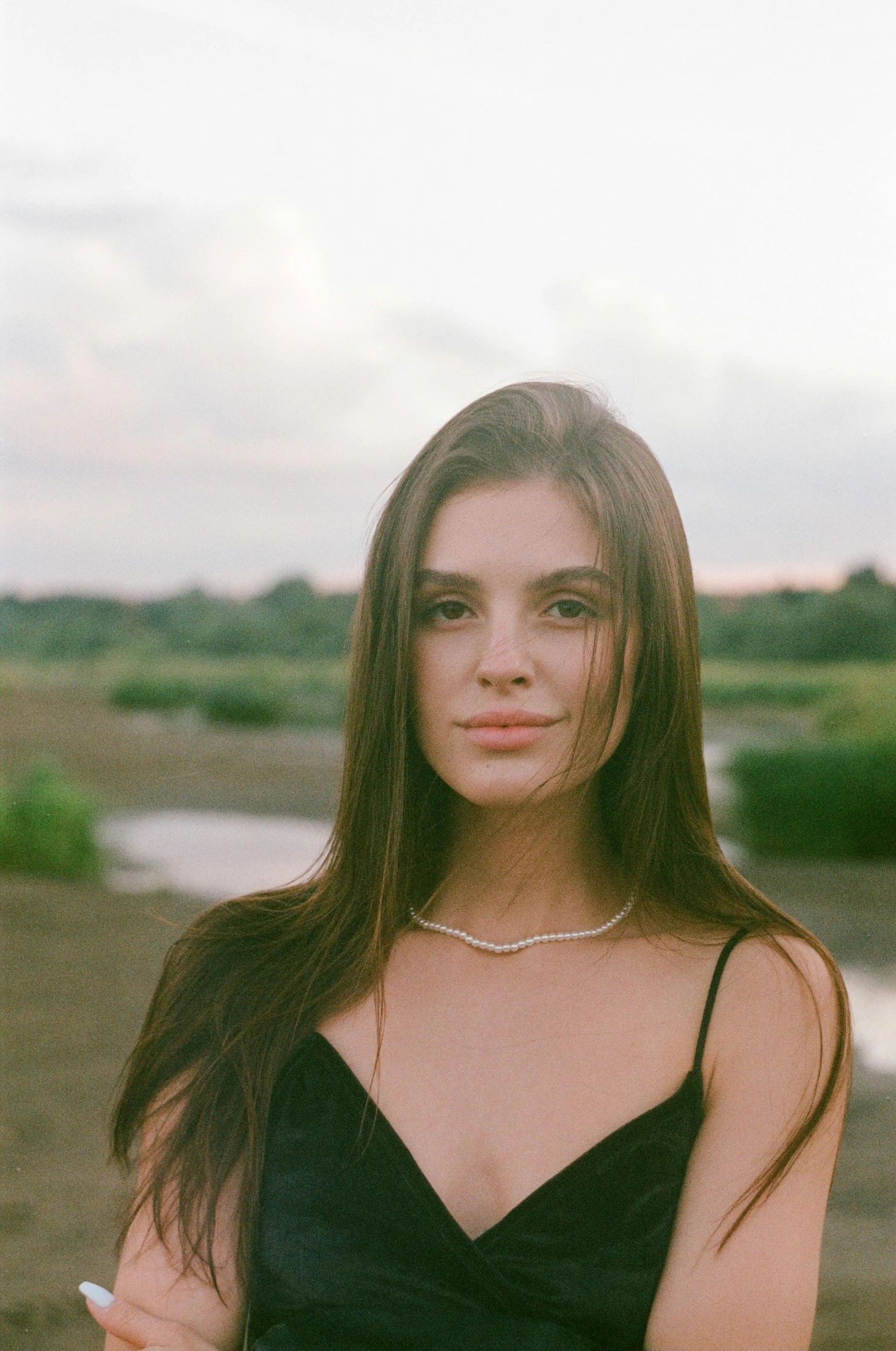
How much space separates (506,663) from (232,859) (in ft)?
4.44

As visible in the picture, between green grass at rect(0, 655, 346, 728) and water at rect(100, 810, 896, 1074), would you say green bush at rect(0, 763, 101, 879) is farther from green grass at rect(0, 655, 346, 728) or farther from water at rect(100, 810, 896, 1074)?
green grass at rect(0, 655, 346, 728)

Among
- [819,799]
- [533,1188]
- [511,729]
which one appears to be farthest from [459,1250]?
[819,799]

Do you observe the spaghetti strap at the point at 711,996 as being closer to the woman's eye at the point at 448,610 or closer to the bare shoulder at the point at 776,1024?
the bare shoulder at the point at 776,1024

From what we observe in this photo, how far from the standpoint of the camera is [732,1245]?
938mm

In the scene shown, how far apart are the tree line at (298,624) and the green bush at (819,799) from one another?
0.74 feet

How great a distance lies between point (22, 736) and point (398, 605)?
58.0 inches

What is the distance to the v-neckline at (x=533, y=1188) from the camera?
954mm

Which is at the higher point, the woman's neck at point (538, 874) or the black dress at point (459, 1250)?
the woman's neck at point (538, 874)

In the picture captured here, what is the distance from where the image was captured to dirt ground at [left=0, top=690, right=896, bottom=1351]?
2084 millimetres

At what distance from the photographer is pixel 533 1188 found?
3.23 feet

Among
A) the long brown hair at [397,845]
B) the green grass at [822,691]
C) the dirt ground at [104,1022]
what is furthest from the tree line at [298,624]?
the long brown hair at [397,845]

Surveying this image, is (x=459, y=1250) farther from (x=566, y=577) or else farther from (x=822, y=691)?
(x=822, y=691)

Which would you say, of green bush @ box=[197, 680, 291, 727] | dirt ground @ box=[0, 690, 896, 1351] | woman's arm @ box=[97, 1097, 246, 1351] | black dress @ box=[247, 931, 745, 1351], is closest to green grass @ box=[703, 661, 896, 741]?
dirt ground @ box=[0, 690, 896, 1351]

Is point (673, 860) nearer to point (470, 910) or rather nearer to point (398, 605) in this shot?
point (470, 910)
